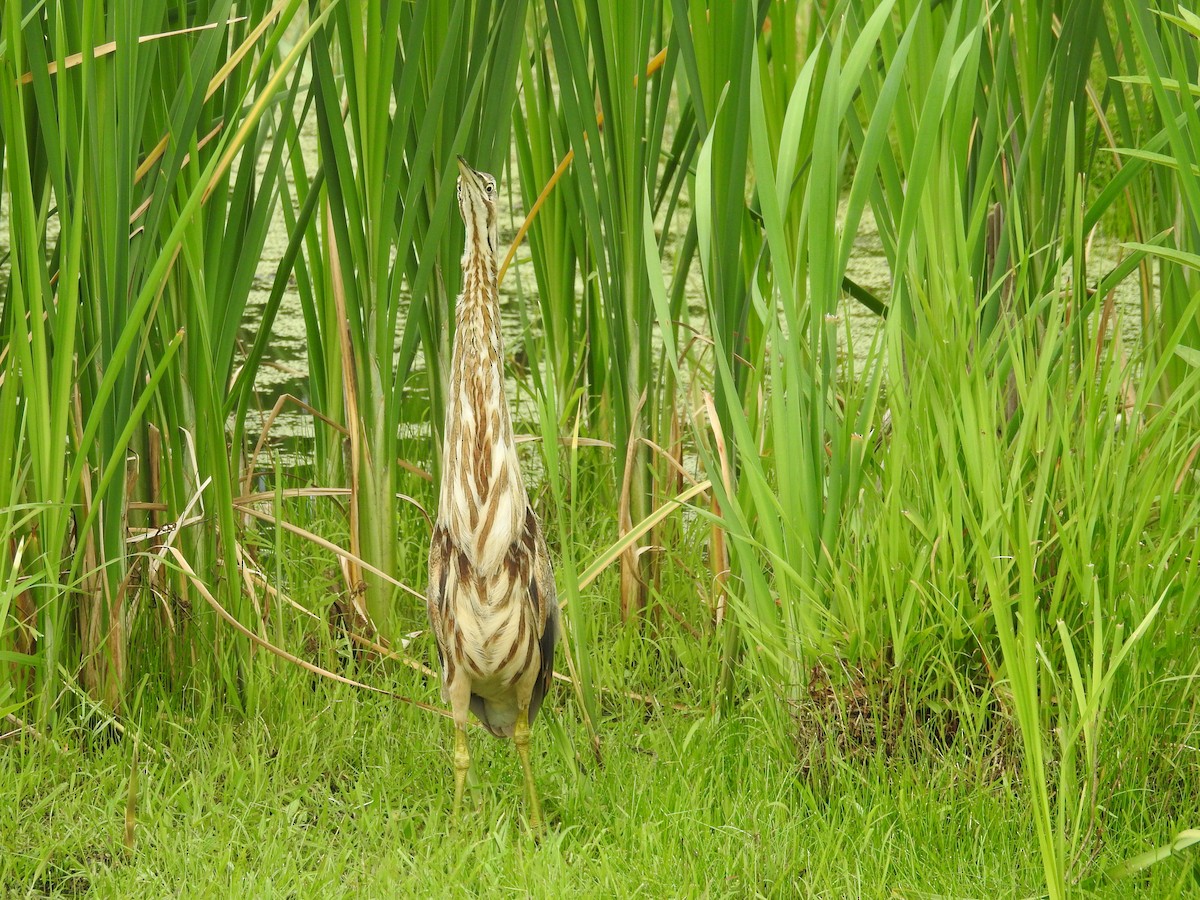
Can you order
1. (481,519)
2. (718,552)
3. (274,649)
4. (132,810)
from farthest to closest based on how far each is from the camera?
(718,552) → (274,649) → (481,519) → (132,810)

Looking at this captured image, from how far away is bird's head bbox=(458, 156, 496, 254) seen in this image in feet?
7.51

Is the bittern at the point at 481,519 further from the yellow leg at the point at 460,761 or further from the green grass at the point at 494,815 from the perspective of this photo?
the green grass at the point at 494,815

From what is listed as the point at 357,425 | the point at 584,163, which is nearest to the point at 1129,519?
the point at 584,163

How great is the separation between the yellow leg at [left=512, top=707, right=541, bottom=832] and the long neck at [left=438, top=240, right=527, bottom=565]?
34 cm

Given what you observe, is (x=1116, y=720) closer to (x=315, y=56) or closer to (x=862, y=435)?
(x=862, y=435)

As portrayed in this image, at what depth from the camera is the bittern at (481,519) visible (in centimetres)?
235

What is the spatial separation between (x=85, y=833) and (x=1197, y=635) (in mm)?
2003

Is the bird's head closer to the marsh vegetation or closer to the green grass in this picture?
the marsh vegetation

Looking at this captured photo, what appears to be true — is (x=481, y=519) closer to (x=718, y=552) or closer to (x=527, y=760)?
(x=527, y=760)

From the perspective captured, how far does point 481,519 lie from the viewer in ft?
7.77

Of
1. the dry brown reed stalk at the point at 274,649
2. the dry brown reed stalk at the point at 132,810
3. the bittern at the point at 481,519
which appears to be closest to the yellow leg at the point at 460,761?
the bittern at the point at 481,519

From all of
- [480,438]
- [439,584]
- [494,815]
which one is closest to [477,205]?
[480,438]

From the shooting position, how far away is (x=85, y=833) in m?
2.32

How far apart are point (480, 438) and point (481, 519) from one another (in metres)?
Result: 0.15
